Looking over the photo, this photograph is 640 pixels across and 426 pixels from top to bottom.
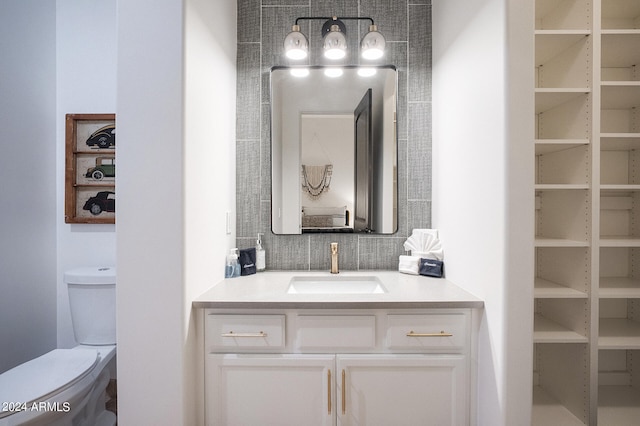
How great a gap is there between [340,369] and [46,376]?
1.38 m

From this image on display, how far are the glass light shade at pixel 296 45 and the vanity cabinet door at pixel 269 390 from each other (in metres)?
1.62

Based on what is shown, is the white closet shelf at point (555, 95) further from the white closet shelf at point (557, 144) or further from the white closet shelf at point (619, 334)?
the white closet shelf at point (619, 334)

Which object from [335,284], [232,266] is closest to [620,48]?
[335,284]

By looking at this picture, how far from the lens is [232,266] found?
1796 millimetres

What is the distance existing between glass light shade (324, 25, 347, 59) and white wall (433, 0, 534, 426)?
2.07ft

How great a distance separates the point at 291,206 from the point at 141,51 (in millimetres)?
1086

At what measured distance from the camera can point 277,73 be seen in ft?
6.41

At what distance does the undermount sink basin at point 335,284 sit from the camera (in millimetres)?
1831

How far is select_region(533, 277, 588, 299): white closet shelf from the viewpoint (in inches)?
54.1

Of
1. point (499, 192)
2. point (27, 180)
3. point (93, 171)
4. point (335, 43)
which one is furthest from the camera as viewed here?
point (93, 171)

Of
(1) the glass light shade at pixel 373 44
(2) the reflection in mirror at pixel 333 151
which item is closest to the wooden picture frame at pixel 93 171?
(2) the reflection in mirror at pixel 333 151

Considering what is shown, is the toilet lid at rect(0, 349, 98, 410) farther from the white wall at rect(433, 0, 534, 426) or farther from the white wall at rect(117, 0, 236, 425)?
the white wall at rect(433, 0, 534, 426)

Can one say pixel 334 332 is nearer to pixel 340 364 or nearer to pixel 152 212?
pixel 340 364

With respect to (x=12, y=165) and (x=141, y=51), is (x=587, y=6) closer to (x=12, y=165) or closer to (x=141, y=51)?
(x=141, y=51)
